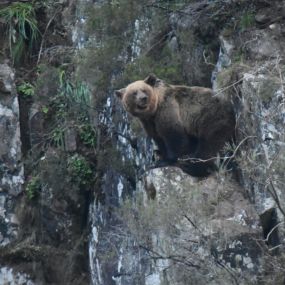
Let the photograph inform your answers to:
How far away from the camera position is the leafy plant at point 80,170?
1310 cm

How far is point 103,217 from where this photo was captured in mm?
12289

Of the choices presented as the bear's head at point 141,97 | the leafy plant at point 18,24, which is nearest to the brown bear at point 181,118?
the bear's head at point 141,97

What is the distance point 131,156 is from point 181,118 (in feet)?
3.72

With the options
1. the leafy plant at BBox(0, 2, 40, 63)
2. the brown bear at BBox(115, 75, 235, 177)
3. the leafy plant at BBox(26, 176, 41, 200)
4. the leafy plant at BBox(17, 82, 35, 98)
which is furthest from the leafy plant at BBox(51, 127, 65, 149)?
the brown bear at BBox(115, 75, 235, 177)

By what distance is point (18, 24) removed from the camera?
15156 mm

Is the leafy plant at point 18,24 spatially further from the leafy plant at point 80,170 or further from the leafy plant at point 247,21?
the leafy plant at point 247,21

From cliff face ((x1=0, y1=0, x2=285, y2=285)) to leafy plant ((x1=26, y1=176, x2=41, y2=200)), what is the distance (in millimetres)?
15

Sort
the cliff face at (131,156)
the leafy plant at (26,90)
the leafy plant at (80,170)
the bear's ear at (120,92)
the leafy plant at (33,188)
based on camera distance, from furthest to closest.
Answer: the leafy plant at (26,90)
the leafy plant at (33,188)
the leafy plant at (80,170)
the bear's ear at (120,92)
the cliff face at (131,156)

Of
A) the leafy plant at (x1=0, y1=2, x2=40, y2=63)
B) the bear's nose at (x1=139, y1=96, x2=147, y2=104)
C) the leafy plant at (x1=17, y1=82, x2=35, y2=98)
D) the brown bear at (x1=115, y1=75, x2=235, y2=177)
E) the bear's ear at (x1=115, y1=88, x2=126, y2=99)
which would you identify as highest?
the leafy plant at (x1=0, y1=2, x2=40, y2=63)

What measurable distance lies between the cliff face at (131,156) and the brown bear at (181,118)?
25 cm

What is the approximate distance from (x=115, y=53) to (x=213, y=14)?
4.70 feet

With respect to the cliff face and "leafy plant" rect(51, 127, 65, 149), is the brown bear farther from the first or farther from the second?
"leafy plant" rect(51, 127, 65, 149)

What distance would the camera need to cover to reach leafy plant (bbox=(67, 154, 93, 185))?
1310 cm

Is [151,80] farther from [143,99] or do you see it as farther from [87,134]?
[87,134]
